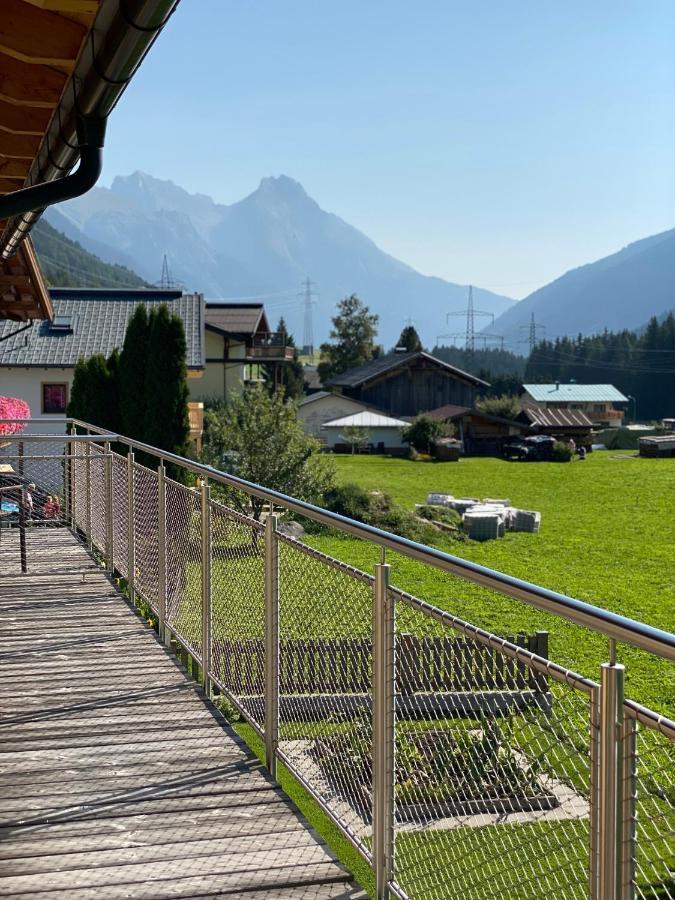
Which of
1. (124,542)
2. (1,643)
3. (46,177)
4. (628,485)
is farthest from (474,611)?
(628,485)

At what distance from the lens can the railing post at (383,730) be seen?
3.13m

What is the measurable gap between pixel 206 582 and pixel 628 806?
3673 mm

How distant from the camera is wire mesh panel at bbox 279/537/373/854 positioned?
357cm

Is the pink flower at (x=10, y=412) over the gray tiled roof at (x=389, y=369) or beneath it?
beneath

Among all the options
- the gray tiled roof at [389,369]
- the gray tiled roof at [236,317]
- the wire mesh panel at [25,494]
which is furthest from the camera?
the gray tiled roof at [389,369]

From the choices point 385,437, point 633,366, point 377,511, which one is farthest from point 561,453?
point 633,366

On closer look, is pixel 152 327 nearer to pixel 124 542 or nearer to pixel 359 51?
pixel 124 542

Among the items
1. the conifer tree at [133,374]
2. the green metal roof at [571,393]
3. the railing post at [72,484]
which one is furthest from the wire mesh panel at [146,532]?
the green metal roof at [571,393]

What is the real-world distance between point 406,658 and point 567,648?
13561 mm

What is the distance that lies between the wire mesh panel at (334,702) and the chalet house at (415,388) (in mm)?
59678

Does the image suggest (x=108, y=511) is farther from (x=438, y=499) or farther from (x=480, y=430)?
(x=480, y=430)

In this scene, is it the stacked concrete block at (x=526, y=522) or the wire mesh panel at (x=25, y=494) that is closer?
the wire mesh panel at (x=25, y=494)

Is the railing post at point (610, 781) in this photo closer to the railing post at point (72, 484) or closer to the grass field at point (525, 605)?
the grass field at point (525, 605)

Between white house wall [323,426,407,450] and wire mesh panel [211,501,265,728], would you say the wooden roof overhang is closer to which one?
wire mesh panel [211,501,265,728]
